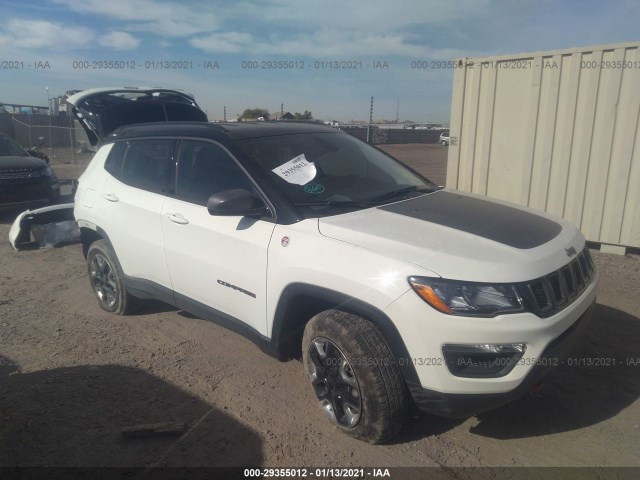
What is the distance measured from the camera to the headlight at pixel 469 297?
8.36 feet

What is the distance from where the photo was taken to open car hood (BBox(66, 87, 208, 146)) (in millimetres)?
7086

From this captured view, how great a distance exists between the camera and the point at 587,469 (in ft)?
9.02

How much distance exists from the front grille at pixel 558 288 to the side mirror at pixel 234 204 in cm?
166

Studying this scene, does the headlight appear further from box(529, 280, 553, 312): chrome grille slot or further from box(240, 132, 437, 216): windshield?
box(240, 132, 437, 216): windshield

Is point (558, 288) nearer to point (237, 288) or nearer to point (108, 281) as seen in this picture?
point (237, 288)

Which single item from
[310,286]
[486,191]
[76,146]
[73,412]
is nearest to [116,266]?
[73,412]

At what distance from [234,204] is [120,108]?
16.0ft

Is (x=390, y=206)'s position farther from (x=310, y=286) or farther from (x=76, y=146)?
(x=76, y=146)

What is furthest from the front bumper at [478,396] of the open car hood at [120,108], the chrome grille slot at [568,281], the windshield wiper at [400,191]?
the open car hood at [120,108]

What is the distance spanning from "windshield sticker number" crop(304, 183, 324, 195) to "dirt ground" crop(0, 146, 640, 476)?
53.6 inches

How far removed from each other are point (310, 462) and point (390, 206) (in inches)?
64.4

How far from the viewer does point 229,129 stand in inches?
151

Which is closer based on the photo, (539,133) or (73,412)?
(73,412)

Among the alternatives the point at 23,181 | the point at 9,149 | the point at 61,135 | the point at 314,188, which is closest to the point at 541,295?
the point at 314,188
